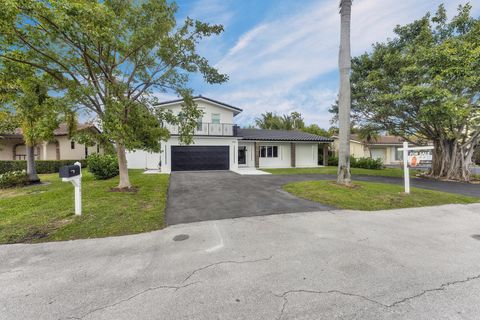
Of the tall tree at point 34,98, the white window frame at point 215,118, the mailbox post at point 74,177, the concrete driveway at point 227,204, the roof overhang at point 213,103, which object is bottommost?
the concrete driveway at point 227,204

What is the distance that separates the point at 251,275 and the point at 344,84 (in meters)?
8.86

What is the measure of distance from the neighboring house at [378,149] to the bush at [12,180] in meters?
30.2

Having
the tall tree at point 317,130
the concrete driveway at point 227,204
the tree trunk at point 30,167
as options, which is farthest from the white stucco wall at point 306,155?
the tree trunk at point 30,167

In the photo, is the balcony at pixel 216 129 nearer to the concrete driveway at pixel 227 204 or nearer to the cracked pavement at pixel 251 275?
the concrete driveway at pixel 227 204

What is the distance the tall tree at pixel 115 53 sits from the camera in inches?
222

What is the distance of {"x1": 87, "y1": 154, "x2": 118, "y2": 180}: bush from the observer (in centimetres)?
1130

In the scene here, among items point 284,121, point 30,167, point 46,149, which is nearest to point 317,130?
point 284,121

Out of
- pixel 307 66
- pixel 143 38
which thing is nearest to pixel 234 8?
pixel 143 38

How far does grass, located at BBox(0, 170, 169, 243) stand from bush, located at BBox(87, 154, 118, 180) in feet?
A: 11.3

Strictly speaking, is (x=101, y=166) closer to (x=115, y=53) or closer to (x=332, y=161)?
(x=115, y=53)

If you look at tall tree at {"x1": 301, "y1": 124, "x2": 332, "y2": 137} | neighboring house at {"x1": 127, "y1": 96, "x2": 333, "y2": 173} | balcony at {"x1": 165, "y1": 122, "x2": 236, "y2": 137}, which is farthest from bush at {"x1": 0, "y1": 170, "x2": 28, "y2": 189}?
tall tree at {"x1": 301, "y1": 124, "x2": 332, "y2": 137}

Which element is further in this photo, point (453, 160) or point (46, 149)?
point (46, 149)

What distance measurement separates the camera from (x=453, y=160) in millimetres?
13859

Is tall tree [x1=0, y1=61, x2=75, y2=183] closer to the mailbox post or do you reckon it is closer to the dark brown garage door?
the mailbox post
